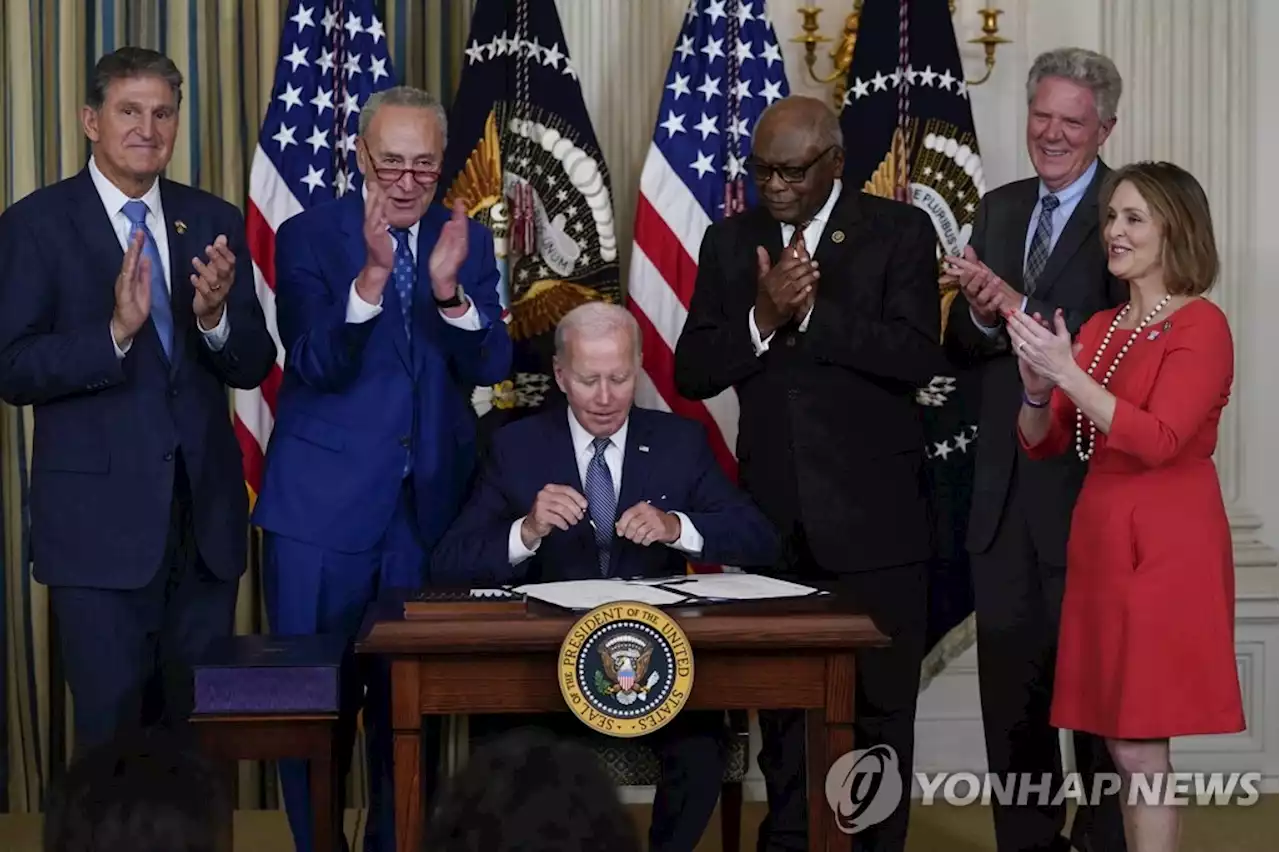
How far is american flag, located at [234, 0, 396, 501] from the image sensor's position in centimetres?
488

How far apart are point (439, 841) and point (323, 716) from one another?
6.38ft

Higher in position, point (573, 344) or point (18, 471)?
point (573, 344)

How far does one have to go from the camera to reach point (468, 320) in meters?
3.83

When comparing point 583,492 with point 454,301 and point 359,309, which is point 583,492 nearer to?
point 454,301

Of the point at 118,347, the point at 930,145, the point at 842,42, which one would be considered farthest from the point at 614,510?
the point at 842,42

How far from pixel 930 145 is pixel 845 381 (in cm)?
118

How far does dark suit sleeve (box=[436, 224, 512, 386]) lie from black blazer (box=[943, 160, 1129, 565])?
3.45 ft

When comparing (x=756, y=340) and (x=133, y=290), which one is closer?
(x=133, y=290)

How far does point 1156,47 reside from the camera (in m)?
5.23

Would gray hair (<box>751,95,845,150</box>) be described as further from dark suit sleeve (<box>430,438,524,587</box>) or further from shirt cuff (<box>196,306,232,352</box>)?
shirt cuff (<box>196,306,232,352</box>)

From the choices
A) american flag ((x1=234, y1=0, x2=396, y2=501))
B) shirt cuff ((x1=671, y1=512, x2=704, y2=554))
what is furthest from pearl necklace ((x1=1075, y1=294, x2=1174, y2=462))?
american flag ((x1=234, y1=0, x2=396, y2=501))

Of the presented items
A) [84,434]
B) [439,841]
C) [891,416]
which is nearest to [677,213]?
[891,416]

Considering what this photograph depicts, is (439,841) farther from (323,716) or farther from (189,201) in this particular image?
(189,201)

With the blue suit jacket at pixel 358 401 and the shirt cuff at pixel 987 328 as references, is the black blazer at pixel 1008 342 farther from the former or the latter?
the blue suit jacket at pixel 358 401
